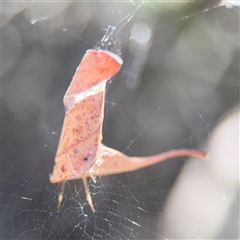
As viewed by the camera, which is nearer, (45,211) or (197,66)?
(45,211)

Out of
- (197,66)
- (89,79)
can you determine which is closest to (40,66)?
(197,66)

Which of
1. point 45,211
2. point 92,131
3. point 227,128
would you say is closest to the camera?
point 92,131

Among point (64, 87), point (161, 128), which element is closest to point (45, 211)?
point (64, 87)

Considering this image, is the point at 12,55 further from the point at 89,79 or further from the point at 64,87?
the point at 89,79

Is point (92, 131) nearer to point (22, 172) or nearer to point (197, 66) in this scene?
point (22, 172)

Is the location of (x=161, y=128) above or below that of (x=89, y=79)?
below

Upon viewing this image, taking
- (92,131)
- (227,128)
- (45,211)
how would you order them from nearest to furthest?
1. (92,131)
2. (45,211)
3. (227,128)

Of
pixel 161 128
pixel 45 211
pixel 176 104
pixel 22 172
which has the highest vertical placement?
pixel 176 104
